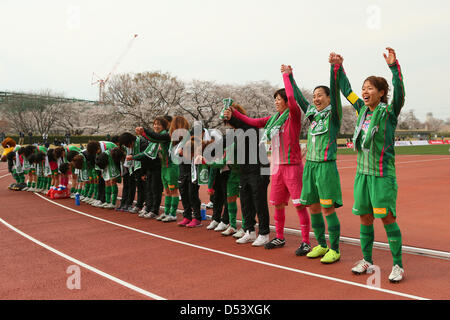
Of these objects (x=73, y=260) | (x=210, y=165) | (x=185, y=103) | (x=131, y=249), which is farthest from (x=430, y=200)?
(x=185, y=103)

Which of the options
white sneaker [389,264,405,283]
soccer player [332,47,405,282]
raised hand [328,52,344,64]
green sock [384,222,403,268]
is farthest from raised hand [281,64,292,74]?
white sneaker [389,264,405,283]

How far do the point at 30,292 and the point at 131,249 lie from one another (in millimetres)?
1909

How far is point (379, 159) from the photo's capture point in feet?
14.0

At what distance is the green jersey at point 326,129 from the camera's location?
481cm

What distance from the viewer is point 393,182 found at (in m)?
4.25

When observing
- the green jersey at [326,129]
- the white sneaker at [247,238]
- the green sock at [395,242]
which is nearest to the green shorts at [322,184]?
the green jersey at [326,129]

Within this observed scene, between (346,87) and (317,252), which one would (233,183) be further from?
(346,87)

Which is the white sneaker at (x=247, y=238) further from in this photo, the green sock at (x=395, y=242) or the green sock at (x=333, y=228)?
the green sock at (x=395, y=242)

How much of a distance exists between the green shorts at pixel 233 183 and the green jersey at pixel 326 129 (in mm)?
1946

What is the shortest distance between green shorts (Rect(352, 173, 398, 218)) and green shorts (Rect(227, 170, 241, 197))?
2.80 metres

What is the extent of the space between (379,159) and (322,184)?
0.87 metres

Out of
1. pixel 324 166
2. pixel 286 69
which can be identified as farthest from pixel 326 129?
pixel 286 69

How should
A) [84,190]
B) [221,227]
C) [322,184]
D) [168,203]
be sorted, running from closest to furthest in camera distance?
[322,184], [221,227], [168,203], [84,190]
